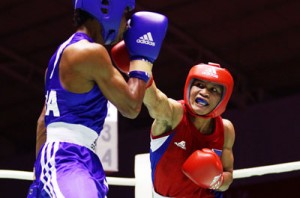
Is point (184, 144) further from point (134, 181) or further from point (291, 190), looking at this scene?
point (291, 190)

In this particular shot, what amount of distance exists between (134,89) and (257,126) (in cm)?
480

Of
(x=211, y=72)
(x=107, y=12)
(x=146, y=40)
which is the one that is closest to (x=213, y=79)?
(x=211, y=72)

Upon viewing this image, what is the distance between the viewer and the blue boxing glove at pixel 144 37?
2160mm

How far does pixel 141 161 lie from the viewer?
3.28 m

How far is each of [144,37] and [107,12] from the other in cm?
15

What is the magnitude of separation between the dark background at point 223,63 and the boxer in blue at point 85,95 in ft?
14.6

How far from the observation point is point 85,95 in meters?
2.06

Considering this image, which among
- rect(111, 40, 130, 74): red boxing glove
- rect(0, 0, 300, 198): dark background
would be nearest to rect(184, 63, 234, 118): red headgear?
rect(111, 40, 130, 74): red boxing glove

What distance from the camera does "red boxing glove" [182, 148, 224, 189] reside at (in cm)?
293

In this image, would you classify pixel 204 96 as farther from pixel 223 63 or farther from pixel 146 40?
pixel 223 63

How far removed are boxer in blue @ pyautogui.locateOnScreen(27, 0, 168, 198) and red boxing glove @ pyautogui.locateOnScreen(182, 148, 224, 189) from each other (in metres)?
0.88

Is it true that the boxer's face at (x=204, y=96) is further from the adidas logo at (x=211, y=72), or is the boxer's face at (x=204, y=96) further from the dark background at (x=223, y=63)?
the dark background at (x=223, y=63)

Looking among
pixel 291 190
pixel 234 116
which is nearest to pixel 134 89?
pixel 291 190

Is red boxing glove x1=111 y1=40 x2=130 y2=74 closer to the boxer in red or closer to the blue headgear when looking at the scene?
the blue headgear
